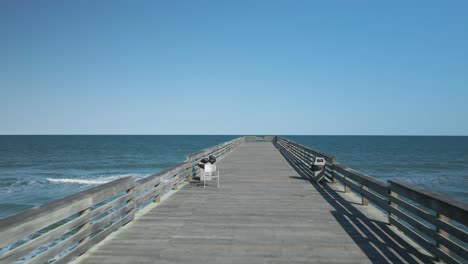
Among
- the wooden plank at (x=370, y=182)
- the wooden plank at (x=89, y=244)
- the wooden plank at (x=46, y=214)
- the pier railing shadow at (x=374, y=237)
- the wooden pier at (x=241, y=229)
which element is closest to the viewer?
the wooden plank at (x=46, y=214)

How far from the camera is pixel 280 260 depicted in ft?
14.4

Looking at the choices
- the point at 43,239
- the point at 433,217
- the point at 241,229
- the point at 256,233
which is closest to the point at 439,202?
the point at 433,217

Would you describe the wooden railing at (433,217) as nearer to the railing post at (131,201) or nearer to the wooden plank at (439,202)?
the wooden plank at (439,202)

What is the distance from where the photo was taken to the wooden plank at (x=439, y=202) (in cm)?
371

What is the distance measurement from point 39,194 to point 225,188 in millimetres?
18472

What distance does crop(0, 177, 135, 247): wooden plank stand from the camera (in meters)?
3.18

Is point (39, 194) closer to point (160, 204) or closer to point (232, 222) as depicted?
point (160, 204)

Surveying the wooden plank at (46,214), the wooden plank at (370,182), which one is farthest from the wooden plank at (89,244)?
the wooden plank at (370,182)

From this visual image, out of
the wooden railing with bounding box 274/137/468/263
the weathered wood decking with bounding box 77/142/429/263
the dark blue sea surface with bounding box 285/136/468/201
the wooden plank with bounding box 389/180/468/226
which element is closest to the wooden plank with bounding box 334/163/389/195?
the wooden railing with bounding box 274/137/468/263

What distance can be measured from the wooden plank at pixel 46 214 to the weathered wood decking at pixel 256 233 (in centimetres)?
72

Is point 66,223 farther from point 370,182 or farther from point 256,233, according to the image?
point 370,182

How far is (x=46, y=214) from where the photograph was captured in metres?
3.74

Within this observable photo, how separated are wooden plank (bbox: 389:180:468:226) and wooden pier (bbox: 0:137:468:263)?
0.6 inches

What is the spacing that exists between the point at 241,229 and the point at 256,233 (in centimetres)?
35
